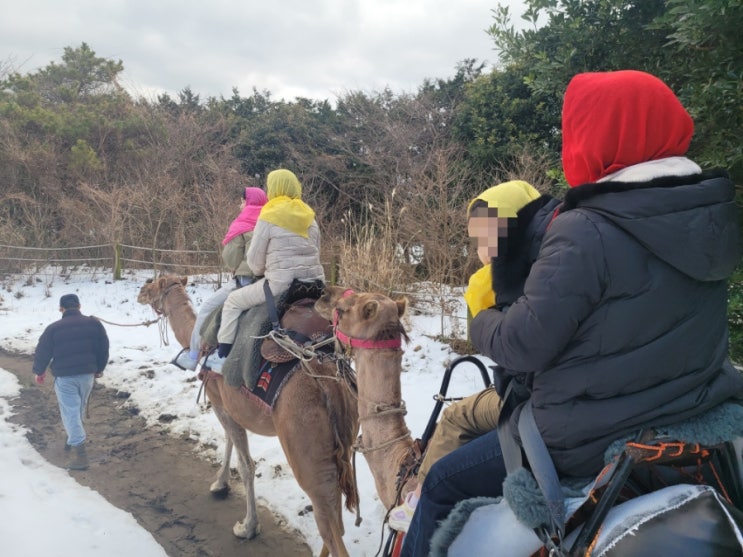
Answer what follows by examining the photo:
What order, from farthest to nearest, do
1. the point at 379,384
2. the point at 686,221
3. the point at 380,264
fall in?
1. the point at 380,264
2. the point at 379,384
3. the point at 686,221

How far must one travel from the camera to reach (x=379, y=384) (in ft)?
8.71

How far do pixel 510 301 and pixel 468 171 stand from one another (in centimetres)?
959

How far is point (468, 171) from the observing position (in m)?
10.8

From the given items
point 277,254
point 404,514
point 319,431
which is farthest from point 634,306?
point 277,254

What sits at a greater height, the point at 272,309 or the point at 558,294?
the point at 558,294

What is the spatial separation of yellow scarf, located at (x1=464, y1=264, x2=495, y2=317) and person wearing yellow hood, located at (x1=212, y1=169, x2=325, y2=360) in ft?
7.63

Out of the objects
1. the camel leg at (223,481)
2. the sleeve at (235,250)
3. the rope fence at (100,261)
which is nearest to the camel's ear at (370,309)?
the sleeve at (235,250)

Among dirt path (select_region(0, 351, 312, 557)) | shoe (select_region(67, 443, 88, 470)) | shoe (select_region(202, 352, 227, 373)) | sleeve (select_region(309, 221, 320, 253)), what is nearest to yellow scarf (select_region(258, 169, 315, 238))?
sleeve (select_region(309, 221, 320, 253))

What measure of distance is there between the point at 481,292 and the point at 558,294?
47 centimetres

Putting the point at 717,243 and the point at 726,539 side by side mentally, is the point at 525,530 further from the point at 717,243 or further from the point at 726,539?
the point at 717,243

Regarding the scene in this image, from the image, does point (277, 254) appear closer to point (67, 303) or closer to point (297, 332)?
point (297, 332)

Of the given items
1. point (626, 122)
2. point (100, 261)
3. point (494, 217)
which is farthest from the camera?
point (100, 261)

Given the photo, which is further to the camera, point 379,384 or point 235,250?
point 235,250

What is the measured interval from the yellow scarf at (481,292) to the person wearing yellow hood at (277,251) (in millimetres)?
2324
